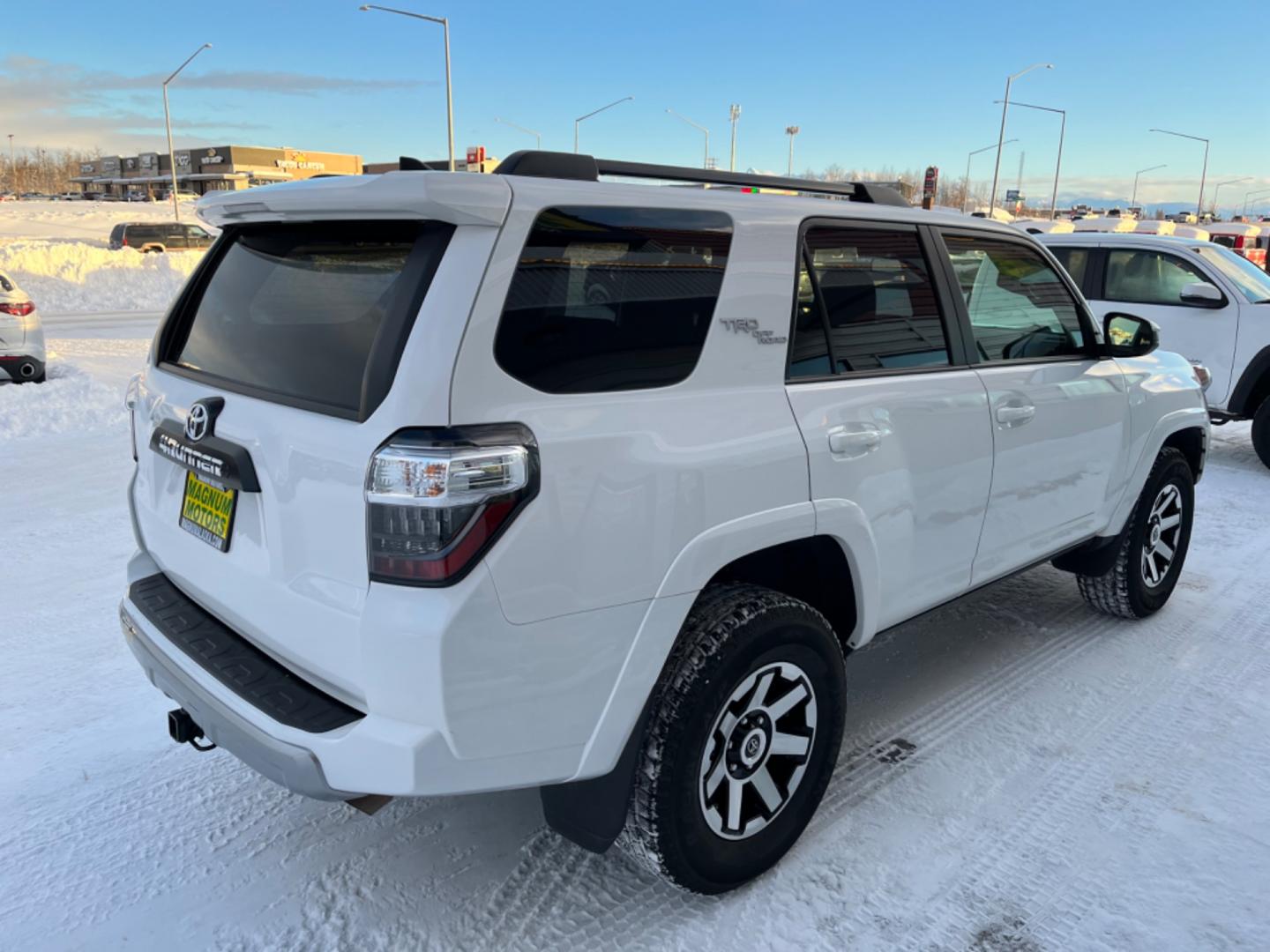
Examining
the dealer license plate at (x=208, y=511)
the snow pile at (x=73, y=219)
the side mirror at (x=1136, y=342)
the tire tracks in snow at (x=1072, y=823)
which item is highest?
the snow pile at (x=73, y=219)

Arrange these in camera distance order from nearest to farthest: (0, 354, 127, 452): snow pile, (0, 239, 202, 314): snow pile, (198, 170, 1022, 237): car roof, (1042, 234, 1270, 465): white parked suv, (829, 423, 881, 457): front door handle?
1. (198, 170, 1022, 237): car roof
2. (829, 423, 881, 457): front door handle
3. (0, 354, 127, 452): snow pile
4. (1042, 234, 1270, 465): white parked suv
5. (0, 239, 202, 314): snow pile

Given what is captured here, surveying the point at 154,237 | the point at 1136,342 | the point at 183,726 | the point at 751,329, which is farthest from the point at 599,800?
the point at 154,237

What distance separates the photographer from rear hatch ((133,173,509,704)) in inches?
79.0

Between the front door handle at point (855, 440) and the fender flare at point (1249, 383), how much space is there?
6906mm

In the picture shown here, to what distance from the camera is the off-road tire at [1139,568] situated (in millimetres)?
4430

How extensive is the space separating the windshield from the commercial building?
263 ft

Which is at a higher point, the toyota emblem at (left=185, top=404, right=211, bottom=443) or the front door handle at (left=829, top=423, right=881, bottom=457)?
the toyota emblem at (left=185, top=404, right=211, bottom=443)

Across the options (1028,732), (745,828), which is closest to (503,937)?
(745,828)

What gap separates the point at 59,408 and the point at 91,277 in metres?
16.1

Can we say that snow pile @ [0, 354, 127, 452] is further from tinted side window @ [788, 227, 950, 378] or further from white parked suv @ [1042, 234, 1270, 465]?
white parked suv @ [1042, 234, 1270, 465]

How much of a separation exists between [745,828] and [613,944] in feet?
1.54

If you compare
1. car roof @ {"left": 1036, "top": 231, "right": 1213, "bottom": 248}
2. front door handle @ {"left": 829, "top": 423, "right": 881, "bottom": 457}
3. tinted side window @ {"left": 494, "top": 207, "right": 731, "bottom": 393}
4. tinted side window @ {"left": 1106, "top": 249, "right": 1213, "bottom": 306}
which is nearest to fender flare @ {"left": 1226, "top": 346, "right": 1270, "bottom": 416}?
tinted side window @ {"left": 1106, "top": 249, "right": 1213, "bottom": 306}

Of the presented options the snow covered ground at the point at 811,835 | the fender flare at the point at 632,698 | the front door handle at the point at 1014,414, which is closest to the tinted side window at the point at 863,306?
the front door handle at the point at 1014,414

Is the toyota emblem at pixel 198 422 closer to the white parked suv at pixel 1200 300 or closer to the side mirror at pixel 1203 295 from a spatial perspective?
the white parked suv at pixel 1200 300
